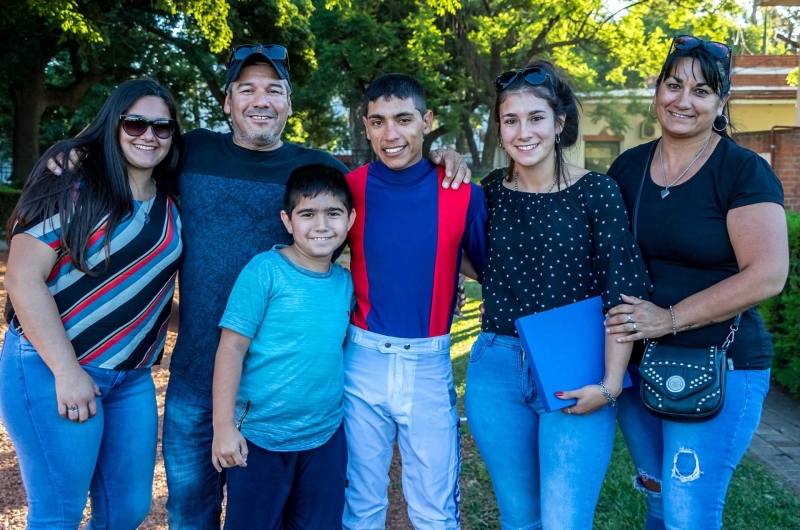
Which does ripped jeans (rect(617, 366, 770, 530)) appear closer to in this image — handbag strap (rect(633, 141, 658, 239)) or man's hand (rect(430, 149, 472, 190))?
handbag strap (rect(633, 141, 658, 239))

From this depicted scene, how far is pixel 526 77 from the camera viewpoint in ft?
8.75

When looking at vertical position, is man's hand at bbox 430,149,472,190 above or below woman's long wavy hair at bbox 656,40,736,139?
below

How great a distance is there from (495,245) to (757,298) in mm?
921

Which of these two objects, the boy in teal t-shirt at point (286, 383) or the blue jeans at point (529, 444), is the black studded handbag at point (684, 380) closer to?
the blue jeans at point (529, 444)

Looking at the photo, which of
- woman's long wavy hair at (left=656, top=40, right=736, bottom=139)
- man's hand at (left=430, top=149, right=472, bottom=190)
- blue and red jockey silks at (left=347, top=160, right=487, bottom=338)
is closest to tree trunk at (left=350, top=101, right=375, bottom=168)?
man's hand at (left=430, top=149, right=472, bottom=190)

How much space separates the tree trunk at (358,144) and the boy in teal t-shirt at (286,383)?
18.5 metres

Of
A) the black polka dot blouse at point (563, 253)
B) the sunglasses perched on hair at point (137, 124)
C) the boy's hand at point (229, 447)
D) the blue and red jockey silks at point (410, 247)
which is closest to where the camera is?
the black polka dot blouse at point (563, 253)

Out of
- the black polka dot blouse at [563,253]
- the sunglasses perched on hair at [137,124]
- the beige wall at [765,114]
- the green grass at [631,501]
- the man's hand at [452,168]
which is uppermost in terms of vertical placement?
the beige wall at [765,114]

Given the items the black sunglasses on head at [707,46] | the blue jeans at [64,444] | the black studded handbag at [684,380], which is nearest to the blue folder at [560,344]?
the black studded handbag at [684,380]

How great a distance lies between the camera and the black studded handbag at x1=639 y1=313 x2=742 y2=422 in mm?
2357

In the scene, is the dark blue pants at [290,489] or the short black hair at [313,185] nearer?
the dark blue pants at [290,489]

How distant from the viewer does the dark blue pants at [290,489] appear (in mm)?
2676

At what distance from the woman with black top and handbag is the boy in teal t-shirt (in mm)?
1100

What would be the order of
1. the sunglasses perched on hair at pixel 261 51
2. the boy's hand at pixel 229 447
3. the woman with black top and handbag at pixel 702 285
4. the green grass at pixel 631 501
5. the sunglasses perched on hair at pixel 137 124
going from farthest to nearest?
the green grass at pixel 631 501
the sunglasses perched on hair at pixel 261 51
the sunglasses perched on hair at pixel 137 124
the boy's hand at pixel 229 447
the woman with black top and handbag at pixel 702 285
